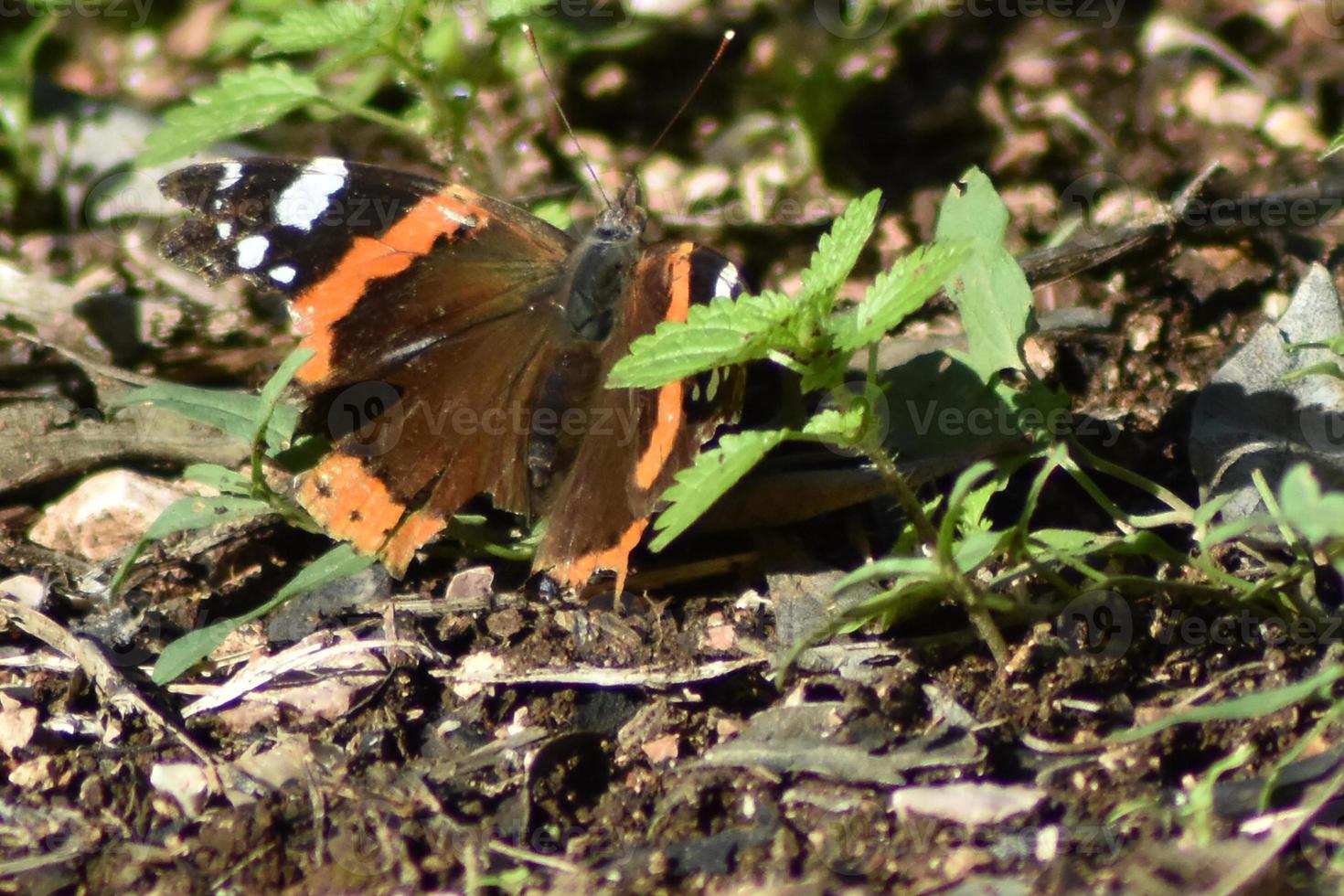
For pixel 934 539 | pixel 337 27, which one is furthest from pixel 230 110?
pixel 934 539

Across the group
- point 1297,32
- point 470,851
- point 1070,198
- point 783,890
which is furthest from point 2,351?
point 1297,32

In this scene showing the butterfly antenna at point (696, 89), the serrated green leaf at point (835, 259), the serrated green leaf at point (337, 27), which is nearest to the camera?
the serrated green leaf at point (835, 259)

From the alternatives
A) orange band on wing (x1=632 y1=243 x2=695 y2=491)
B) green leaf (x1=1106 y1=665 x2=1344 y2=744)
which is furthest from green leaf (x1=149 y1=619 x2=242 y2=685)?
green leaf (x1=1106 y1=665 x2=1344 y2=744)

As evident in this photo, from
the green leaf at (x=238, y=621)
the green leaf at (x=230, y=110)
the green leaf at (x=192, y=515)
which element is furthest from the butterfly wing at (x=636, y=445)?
the green leaf at (x=230, y=110)

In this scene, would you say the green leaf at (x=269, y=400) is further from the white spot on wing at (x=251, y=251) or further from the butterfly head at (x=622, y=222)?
the butterfly head at (x=622, y=222)

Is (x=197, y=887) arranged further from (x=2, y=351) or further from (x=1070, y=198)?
(x=1070, y=198)
